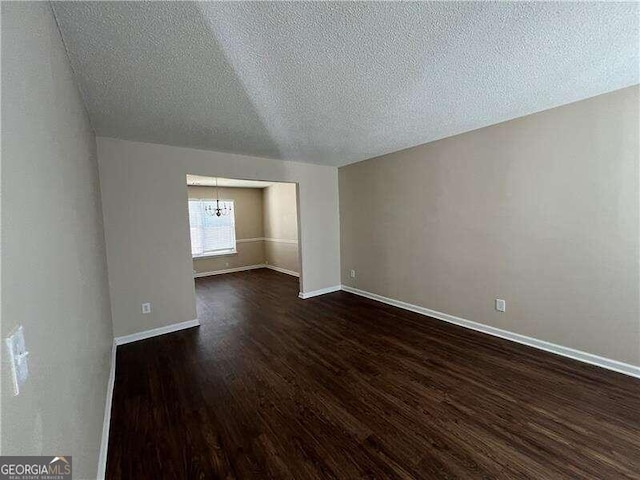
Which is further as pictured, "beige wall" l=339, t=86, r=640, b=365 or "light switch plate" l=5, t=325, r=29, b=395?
"beige wall" l=339, t=86, r=640, b=365

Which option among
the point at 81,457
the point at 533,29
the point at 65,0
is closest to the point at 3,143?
the point at 65,0

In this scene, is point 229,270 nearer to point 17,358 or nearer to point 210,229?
point 210,229

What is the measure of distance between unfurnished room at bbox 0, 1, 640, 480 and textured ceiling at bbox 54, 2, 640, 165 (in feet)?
0.05

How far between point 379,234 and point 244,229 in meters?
4.56

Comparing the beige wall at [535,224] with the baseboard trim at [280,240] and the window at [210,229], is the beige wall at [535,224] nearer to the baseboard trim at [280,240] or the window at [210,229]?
the baseboard trim at [280,240]

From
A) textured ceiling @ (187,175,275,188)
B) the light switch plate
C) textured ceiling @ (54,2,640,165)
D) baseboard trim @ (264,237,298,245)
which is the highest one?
textured ceiling @ (54,2,640,165)

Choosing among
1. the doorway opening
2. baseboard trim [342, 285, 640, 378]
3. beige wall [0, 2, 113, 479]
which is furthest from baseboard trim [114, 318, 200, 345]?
the doorway opening

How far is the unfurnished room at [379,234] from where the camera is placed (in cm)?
105

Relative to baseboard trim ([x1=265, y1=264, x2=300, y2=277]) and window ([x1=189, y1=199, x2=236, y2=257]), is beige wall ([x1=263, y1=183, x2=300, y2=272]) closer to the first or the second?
baseboard trim ([x1=265, y1=264, x2=300, y2=277])

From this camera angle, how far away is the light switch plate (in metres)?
0.56

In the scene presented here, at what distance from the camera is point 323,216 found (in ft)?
16.1

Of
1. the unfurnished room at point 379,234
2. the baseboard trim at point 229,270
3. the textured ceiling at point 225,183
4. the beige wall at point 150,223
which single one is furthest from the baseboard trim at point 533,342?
the baseboard trim at point 229,270

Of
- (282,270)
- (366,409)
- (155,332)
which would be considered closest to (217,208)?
(282,270)

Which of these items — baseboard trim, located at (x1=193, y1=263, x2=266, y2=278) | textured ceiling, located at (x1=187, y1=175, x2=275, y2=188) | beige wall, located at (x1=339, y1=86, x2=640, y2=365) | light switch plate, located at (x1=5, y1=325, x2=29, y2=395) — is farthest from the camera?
baseboard trim, located at (x1=193, y1=263, x2=266, y2=278)
